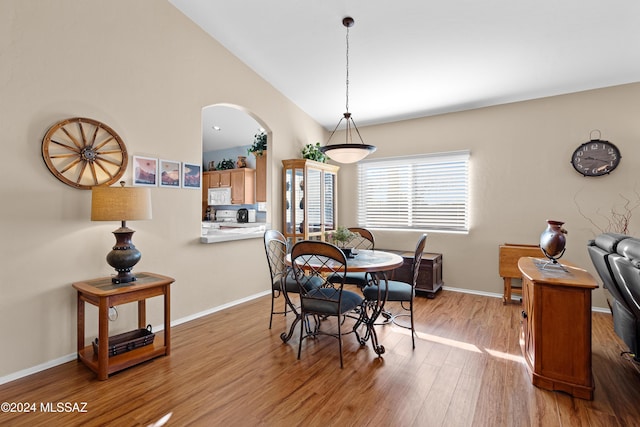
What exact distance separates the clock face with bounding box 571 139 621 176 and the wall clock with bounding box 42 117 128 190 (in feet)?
16.6

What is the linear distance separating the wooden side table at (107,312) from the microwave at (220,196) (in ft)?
13.4

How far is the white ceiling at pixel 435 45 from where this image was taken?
9.25ft

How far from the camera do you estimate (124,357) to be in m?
2.43

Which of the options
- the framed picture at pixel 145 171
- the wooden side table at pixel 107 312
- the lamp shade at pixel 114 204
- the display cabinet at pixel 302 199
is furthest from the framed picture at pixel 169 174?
the display cabinet at pixel 302 199

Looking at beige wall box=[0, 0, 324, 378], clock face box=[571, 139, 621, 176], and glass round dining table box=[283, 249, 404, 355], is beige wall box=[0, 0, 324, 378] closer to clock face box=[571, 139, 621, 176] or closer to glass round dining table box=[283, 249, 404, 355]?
glass round dining table box=[283, 249, 404, 355]

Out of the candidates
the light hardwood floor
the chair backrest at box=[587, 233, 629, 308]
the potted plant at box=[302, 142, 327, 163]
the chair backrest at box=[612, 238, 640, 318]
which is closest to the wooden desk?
the light hardwood floor

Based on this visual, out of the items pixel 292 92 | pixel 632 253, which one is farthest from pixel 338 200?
pixel 632 253

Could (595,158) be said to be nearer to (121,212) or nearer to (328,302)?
(328,302)

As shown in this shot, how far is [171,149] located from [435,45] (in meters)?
3.00

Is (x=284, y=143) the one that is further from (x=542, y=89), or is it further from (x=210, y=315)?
(x=542, y=89)

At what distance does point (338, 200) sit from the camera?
566 cm

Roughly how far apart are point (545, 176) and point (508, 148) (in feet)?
1.90

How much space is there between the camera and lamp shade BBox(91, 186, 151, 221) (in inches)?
93.9

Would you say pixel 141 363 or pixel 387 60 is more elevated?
pixel 387 60
